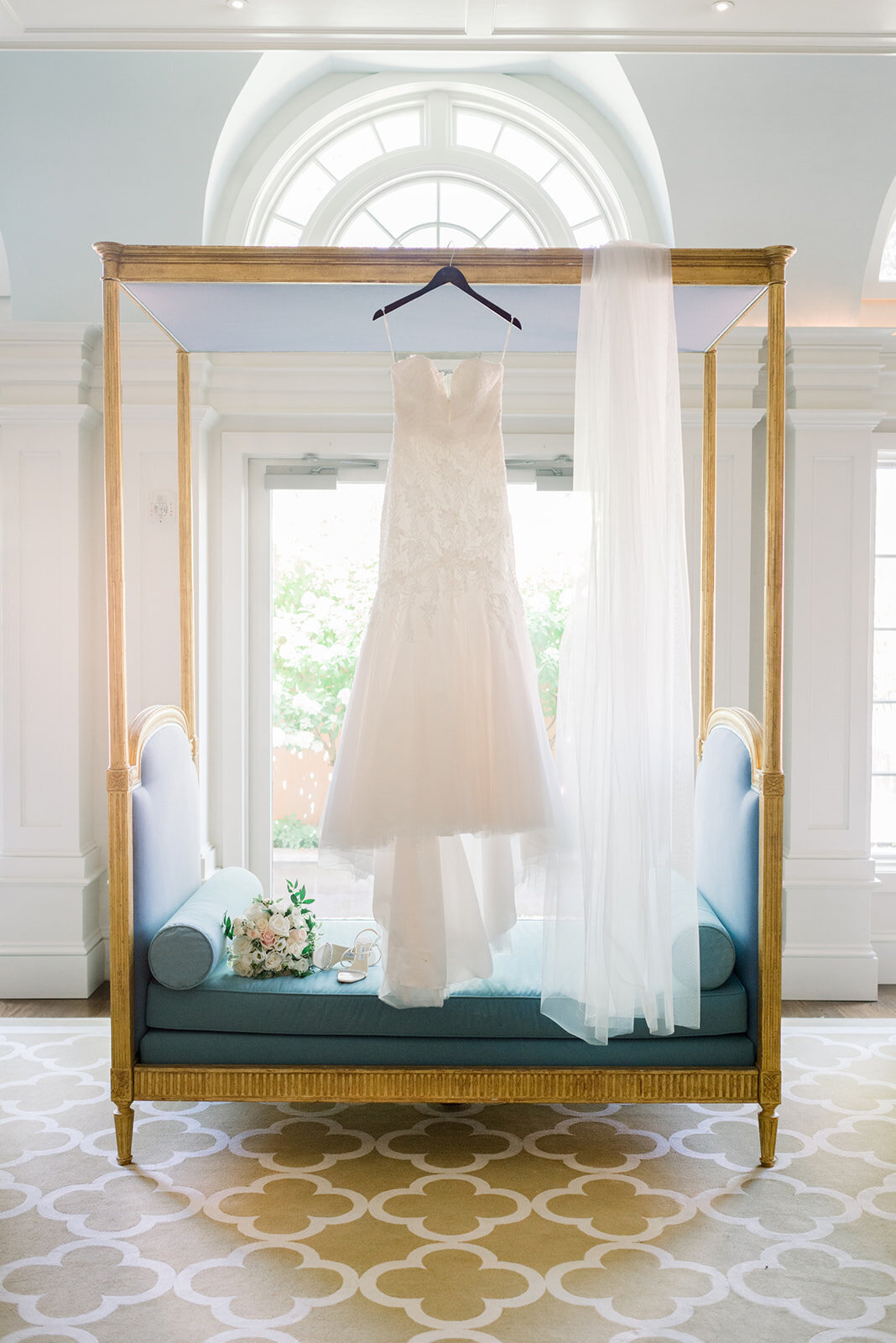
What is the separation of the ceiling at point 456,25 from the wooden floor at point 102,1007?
3260 mm

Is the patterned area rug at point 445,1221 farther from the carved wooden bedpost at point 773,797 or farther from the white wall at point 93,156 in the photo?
the white wall at point 93,156

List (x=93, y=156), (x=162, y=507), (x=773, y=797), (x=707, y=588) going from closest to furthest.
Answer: (x=773, y=797)
(x=707, y=588)
(x=93, y=156)
(x=162, y=507)

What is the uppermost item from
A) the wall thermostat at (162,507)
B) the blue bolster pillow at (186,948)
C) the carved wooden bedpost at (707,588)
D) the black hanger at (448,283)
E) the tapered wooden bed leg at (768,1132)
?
the black hanger at (448,283)

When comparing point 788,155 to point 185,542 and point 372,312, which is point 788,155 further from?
point 185,542

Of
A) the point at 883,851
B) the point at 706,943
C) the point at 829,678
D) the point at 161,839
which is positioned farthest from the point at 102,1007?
the point at 883,851

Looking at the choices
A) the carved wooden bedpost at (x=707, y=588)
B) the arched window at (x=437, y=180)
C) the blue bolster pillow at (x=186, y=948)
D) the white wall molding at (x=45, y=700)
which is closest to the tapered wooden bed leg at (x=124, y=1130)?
the blue bolster pillow at (x=186, y=948)

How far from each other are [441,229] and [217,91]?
0.98 meters

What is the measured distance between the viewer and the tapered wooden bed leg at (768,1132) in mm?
2660

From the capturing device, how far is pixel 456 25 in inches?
121

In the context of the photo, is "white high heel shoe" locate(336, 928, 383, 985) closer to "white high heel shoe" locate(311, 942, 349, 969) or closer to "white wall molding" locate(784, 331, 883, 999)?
"white high heel shoe" locate(311, 942, 349, 969)

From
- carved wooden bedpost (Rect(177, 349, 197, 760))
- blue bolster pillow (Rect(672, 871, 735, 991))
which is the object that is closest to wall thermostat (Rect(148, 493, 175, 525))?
carved wooden bedpost (Rect(177, 349, 197, 760))

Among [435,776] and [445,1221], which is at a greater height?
[435,776]

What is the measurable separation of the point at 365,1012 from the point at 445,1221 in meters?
0.52

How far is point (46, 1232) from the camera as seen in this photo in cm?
236
